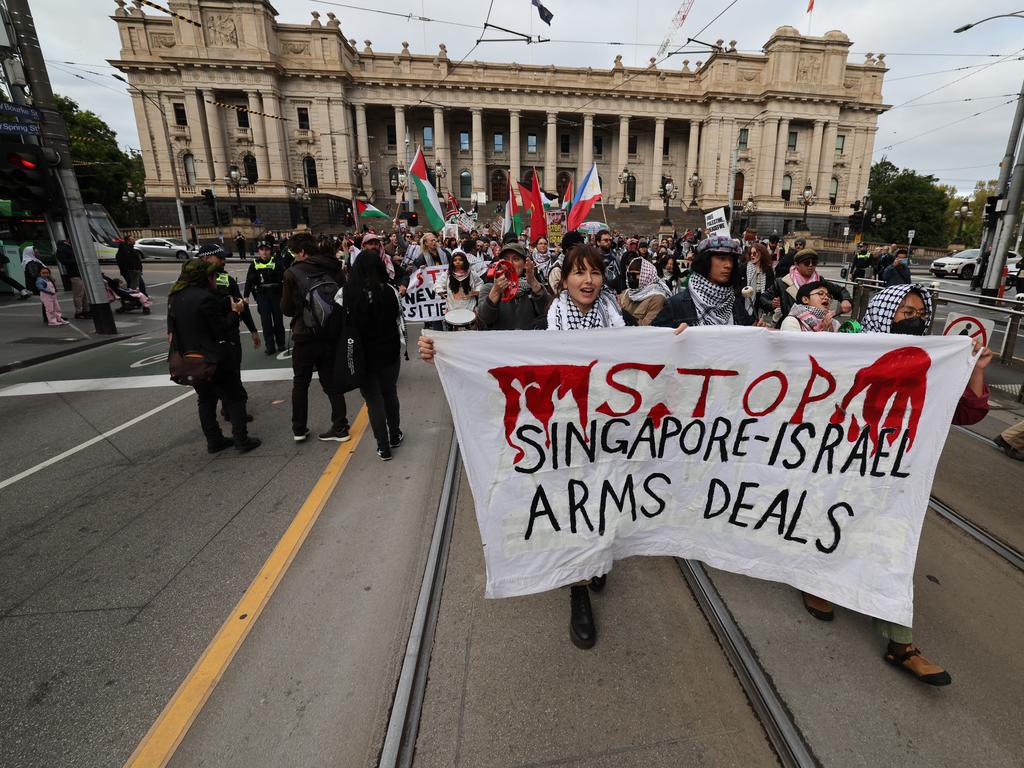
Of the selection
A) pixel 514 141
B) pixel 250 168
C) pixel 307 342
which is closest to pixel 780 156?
pixel 514 141

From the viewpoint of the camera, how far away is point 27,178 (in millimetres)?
8688

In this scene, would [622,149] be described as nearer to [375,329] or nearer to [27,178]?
[27,178]

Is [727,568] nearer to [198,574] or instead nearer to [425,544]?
[425,544]

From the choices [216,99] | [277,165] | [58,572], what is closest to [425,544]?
[58,572]

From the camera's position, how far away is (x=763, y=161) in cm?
5378

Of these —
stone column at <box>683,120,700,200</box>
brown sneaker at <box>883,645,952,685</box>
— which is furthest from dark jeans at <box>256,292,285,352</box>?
stone column at <box>683,120,700,200</box>

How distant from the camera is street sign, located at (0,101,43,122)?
8.07 m

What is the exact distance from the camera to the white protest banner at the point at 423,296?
25.2 feet

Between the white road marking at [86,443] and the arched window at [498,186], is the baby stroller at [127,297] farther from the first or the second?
the arched window at [498,186]

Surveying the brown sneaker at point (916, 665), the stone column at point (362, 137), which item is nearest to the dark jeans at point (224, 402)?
the brown sneaker at point (916, 665)

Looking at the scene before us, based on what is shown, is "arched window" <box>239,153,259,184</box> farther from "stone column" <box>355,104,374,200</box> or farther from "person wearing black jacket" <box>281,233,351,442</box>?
"person wearing black jacket" <box>281,233,351,442</box>

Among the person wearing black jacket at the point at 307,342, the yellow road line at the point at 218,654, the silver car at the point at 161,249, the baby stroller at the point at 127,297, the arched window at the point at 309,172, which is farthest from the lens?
the arched window at the point at 309,172

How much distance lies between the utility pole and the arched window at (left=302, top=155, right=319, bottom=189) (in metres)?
45.6

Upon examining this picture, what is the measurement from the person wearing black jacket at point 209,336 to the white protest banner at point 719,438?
3.28 meters
